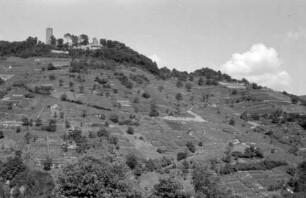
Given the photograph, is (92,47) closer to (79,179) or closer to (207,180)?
(207,180)

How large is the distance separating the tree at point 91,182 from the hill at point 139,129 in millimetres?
111

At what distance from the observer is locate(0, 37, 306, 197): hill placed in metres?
50.0

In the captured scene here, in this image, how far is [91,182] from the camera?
121 ft

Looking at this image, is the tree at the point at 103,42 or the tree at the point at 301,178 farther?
the tree at the point at 103,42

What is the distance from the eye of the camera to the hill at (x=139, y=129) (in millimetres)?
50031

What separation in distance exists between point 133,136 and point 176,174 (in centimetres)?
1471

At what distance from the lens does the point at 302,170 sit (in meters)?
55.7

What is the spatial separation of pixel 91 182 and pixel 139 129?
1359 inches

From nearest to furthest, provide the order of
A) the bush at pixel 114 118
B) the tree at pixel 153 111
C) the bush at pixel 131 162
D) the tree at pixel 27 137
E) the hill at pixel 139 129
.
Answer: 1. the hill at pixel 139 129
2. the bush at pixel 131 162
3. the tree at pixel 27 137
4. the bush at pixel 114 118
5. the tree at pixel 153 111

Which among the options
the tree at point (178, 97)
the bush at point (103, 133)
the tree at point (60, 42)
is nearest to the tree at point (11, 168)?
the bush at point (103, 133)

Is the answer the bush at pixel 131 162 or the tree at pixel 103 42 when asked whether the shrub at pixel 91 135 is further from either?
the tree at pixel 103 42

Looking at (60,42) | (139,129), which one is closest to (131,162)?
(139,129)

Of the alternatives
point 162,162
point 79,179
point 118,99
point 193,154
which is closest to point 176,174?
point 162,162

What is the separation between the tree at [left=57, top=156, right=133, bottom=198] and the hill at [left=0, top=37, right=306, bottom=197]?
0.37 feet
